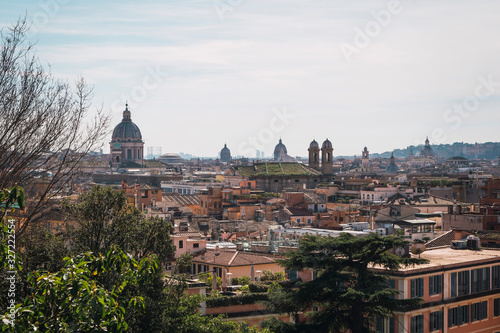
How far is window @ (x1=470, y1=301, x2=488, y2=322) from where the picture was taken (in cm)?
2050

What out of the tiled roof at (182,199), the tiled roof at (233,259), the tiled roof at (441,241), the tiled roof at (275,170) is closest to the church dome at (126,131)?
the tiled roof at (275,170)

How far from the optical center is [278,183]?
88.0 m

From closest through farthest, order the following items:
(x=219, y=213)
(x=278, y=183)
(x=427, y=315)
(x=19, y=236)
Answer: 1. (x=19, y=236)
2. (x=427, y=315)
3. (x=219, y=213)
4. (x=278, y=183)

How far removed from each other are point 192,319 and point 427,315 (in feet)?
22.6

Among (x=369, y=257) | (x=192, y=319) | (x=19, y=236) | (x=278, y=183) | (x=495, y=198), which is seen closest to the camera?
(x=19, y=236)

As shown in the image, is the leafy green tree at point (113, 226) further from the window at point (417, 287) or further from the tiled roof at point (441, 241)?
the tiled roof at point (441, 241)

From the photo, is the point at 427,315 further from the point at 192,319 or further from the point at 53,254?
the point at 53,254

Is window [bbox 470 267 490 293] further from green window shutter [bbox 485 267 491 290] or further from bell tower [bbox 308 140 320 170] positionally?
bell tower [bbox 308 140 320 170]

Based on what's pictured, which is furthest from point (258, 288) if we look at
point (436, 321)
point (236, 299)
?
point (436, 321)

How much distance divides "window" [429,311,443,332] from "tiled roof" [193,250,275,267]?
22.7 ft

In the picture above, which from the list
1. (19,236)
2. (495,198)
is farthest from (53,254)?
(495,198)

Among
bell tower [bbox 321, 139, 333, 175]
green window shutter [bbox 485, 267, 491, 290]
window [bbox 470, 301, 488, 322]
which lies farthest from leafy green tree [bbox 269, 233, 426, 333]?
bell tower [bbox 321, 139, 333, 175]

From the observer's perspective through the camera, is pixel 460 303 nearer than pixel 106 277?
No

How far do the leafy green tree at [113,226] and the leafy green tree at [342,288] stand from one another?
278cm
